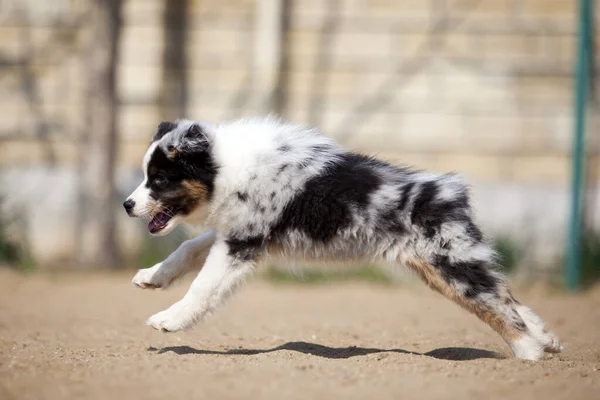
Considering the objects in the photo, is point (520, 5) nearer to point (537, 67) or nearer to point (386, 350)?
point (537, 67)

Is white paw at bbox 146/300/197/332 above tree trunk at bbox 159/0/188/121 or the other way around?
the other way around

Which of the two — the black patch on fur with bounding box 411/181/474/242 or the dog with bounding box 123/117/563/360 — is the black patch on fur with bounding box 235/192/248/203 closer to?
the dog with bounding box 123/117/563/360

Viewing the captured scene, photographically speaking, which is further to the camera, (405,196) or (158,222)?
(158,222)

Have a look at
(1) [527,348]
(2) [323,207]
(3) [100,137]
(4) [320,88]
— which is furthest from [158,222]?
(4) [320,88]

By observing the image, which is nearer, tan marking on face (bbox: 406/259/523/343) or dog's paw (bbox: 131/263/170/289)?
tan marking on face (bbox: 406/259/523/343)

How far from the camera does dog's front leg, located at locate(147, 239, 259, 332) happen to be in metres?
5.30

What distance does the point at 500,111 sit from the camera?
35.0 feet

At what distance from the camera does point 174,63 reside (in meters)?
10.8

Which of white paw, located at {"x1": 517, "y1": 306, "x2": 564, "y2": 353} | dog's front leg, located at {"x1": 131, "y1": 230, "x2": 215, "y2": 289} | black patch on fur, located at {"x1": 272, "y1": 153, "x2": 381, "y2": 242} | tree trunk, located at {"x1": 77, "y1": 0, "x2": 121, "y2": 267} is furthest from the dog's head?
tree trunk, located at {"x1": 77, "y1": 0, "x2": 121, "y2": 267}

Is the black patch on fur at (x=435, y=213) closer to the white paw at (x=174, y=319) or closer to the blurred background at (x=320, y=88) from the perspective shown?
the white paw at (x=174, y=319)

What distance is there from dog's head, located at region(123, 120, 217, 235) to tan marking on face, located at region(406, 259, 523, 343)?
1353mm

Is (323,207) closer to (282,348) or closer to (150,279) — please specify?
(282,348)

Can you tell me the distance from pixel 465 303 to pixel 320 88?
226 inches

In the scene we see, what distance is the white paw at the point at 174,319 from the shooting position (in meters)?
5.29
